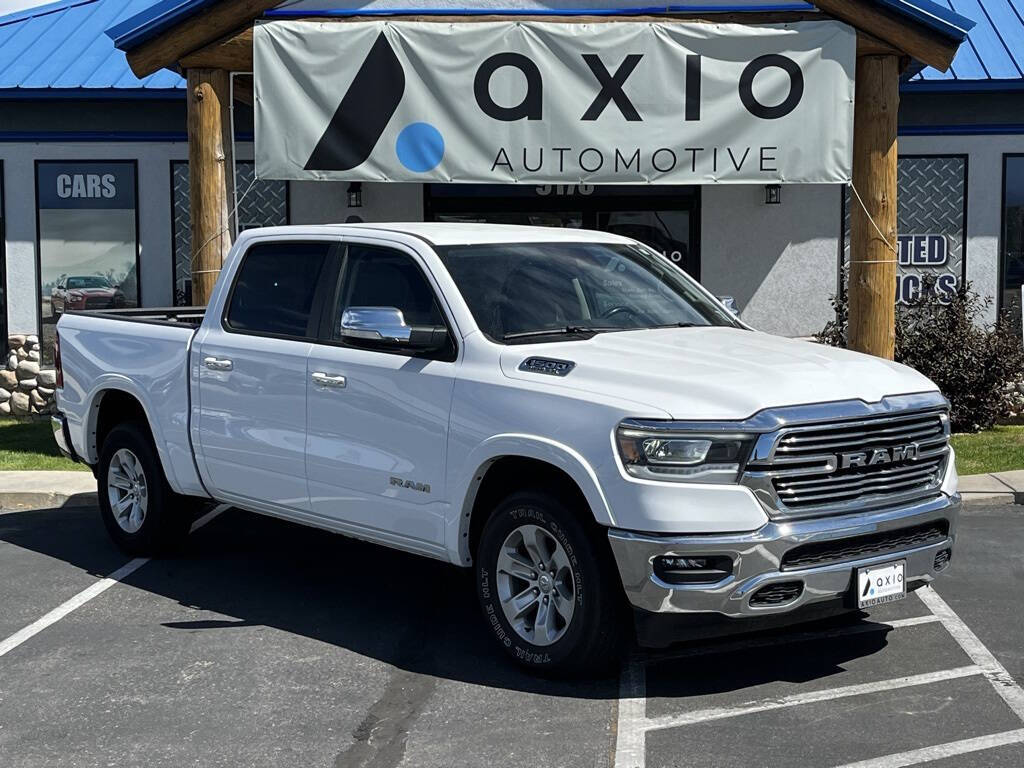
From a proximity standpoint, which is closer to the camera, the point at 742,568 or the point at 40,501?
the point at 742,568

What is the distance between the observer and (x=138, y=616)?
23.1 ft

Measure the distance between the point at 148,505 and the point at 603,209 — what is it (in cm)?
773

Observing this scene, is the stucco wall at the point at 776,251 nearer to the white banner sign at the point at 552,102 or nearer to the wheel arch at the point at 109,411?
the white banner sign at the point at 552,102

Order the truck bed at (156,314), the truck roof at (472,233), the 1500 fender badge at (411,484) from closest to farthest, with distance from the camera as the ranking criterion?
1. the 1500 fender badge at (411,484)
2. the truck roof at (472,233)
3. the truck bed at (156,314)

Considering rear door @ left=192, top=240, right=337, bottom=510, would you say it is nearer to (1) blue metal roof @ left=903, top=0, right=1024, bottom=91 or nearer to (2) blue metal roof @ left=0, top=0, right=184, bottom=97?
(2) blue metal roof @ left=0, top=0, right=184, bottom=97

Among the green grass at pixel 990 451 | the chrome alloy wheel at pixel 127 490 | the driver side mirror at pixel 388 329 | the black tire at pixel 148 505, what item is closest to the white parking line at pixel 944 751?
the driver side mirror at pixel 388 329

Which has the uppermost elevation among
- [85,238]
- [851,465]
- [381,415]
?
[85,238]

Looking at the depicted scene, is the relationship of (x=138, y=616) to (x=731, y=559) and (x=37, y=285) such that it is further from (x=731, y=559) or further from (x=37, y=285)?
(x=37, y=285)

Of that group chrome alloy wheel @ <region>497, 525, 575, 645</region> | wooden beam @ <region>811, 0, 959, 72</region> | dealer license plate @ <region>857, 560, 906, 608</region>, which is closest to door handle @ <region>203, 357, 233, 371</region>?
chrome alloy wheel @ <region>497, 525, 575, 645</region>

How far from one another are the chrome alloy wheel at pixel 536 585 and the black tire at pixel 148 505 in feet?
9.71

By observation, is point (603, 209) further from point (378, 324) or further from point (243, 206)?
point (378, 324)

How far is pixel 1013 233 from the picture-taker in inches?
579

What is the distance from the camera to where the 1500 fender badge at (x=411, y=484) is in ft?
20.4

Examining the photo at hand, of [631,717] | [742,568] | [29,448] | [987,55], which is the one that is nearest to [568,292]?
[742,568]
